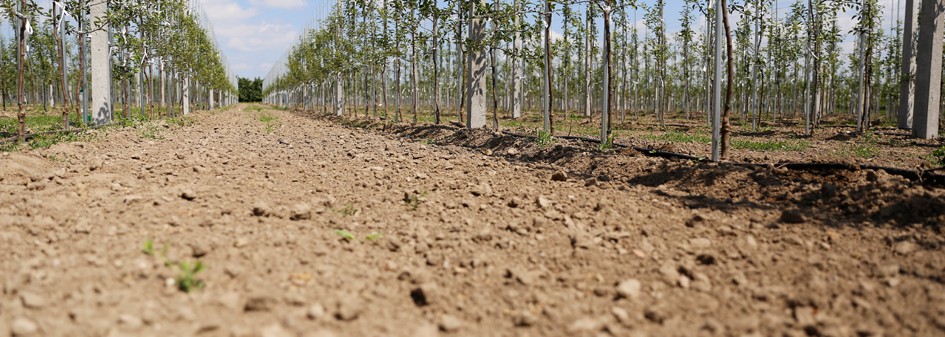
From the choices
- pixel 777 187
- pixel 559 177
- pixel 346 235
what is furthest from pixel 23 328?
pixel 777 187

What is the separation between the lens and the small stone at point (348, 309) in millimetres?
2605

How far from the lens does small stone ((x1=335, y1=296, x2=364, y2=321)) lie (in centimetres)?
261

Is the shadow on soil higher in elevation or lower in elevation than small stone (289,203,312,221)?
higher

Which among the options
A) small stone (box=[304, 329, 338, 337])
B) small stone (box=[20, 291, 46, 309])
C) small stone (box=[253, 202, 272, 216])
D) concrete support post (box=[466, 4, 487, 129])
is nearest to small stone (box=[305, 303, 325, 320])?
small stone (box=[304, 329, 338, 337])

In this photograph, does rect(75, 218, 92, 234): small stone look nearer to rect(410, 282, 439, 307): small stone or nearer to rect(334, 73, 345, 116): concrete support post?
rect(410, 282, 439, 307): small stone

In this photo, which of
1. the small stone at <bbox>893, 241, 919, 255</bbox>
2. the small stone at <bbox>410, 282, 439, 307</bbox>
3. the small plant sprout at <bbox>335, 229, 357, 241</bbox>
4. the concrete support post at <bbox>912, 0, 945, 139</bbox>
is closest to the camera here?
the small stone at <bbox>410, 282, 439, 307</bbox>

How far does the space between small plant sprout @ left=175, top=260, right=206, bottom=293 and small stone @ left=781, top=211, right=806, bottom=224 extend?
4.03 m

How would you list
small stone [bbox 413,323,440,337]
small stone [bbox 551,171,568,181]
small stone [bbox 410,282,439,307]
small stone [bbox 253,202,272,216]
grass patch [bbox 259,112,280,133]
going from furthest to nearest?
grass patch [bbox 259,112,280,133] → small stone [bbox 551,171,568,181] → small stone [bbox 253,202,272,216] → small stone [bbox 410,282,439,307] → small stone [bbox 413,323,440,337]

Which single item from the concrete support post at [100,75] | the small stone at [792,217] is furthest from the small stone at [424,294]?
the concrete support post at [100,75]

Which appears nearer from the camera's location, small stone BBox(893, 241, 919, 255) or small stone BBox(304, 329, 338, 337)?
small stone BBox(304, 329, 338, 337)

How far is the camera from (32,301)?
2.52 metres

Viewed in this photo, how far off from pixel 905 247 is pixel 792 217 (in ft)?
2.61

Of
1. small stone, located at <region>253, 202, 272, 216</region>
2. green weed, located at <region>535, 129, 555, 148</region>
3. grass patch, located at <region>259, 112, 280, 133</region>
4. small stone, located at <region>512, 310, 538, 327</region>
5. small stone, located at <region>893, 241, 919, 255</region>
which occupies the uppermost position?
grass patch, located at <region>259, 112, 280, 133</region>

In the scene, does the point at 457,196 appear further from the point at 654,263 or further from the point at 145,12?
the point at 145,12
